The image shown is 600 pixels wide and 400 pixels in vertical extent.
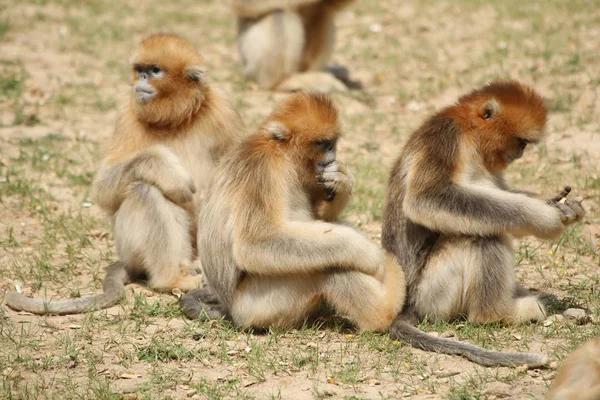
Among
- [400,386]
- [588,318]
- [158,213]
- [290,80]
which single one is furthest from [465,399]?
[290,80]

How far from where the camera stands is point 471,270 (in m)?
5.63

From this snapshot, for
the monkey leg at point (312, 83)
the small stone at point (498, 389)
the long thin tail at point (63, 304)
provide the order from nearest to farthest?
the small stone at point (498, 389), the long thin tail at point (63, 304), the monkey leg at point (312, 83)

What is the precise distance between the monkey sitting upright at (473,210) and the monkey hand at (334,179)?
39 centimetres

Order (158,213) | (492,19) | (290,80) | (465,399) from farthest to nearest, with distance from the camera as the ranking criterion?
(492,19)
(290,80)
(158,213)
(465,399)

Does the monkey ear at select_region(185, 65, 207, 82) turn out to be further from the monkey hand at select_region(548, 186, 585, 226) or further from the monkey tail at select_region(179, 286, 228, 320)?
the monkey hand at select_region(548, 186, 585, 226)

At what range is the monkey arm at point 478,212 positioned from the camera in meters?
5.53

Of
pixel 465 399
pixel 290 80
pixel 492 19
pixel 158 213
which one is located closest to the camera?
pixel 465 399

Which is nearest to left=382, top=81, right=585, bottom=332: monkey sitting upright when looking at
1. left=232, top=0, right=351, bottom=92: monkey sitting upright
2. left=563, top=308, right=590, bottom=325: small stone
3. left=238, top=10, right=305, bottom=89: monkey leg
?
left=563, top=308, right=590, bottom=325: small stone

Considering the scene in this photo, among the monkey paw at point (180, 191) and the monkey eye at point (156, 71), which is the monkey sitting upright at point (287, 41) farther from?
the monkey paw at point (180, 191)

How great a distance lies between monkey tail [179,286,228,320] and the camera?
240 inches

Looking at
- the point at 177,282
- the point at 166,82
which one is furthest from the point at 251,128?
the point at 177,282

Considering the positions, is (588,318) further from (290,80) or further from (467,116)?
(290,80)

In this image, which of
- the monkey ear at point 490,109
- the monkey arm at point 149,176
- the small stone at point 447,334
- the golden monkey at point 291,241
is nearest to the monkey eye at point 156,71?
the monkey arm at point 149,176

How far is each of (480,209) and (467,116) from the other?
685 millimetres
